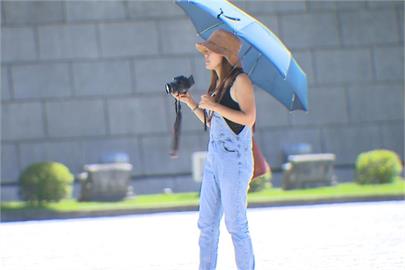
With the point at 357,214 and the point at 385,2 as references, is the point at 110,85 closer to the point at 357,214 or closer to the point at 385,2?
the point at 385,2

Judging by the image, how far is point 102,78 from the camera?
2036cm

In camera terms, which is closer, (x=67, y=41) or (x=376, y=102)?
(x=67, y=41)

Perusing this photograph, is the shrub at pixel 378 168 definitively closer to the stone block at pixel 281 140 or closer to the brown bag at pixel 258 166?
the stone block at pixel 281 140

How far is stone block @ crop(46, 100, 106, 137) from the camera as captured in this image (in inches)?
800

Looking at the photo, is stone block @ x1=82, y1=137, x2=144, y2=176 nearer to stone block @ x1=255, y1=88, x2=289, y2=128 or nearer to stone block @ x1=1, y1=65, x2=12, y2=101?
stone block @ x1=1, y1=65, x2=12, y2=101

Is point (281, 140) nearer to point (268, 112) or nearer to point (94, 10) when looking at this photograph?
point (268, 112)

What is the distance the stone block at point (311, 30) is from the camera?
20750 mm

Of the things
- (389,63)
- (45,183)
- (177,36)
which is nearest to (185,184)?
(177,36)

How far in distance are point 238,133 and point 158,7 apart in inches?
518

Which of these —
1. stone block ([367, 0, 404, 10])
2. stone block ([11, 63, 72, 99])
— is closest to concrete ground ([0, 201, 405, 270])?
stone block ([11, 63, 72, 99])

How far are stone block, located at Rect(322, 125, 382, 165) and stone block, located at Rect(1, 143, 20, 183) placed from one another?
19.5 ft

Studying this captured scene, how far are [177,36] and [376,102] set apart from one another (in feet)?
13.5

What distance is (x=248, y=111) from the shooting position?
739 cm

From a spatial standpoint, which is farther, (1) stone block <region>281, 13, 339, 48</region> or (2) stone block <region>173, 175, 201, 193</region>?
(1) stone block <region>281, 13, 339, 48</region>
